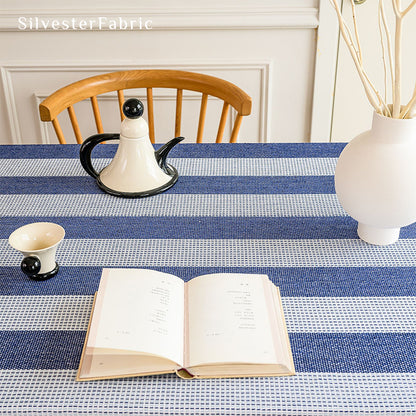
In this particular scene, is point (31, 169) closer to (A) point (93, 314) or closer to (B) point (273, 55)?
(A) point (93, 314)

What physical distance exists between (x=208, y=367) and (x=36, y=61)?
1.75 m

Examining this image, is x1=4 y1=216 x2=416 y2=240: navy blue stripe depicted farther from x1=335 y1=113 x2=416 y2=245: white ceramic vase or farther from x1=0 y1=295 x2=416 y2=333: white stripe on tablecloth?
x1=0 y1=295 x2=416 y2=333: white stripe on tablecloth

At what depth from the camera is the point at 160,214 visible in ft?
3.82

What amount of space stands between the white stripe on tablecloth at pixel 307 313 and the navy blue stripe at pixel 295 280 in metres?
0.02

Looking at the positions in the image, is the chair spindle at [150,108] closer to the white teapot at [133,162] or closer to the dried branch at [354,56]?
the white teapot at [133,162]

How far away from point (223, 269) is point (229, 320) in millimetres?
165

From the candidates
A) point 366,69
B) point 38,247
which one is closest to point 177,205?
point 38,247

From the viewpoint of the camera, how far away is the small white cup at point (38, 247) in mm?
915

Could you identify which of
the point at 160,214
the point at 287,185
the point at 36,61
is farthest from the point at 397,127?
the point at 36,61

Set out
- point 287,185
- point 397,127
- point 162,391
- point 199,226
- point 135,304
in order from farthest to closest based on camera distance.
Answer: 1. point 287,185
2. point 199,226
3. point 397,127
4. point 135,304
5. point 162,391

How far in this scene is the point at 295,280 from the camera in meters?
0.96

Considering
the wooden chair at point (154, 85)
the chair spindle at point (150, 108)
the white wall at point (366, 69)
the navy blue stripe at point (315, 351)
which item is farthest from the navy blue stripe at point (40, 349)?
the white wall at point (366, 69)

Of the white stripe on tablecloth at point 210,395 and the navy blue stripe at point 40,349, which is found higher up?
the white stripe on tablecloth at point 210,395

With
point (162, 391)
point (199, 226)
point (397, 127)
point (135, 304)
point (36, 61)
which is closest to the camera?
point (162, 391)
